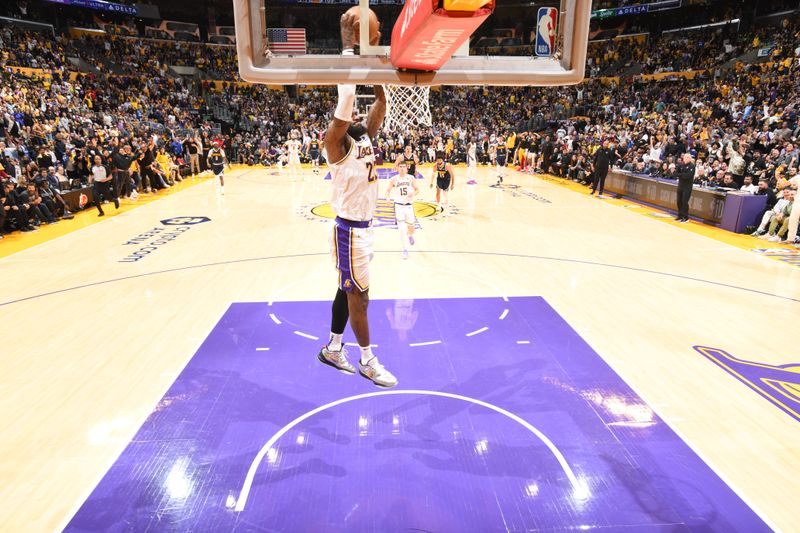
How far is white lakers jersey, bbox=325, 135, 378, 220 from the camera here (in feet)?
12.9

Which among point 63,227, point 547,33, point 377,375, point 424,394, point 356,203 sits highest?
point 547,33

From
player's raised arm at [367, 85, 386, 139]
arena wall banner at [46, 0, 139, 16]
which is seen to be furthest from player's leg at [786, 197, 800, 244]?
arena wall banner at [46, 0, 139, 16]

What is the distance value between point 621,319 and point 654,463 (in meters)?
3.11

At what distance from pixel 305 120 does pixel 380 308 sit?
1046 inches

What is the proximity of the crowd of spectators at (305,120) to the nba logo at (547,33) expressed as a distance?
9.89 m

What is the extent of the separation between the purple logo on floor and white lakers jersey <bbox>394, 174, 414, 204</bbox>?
5208 mm

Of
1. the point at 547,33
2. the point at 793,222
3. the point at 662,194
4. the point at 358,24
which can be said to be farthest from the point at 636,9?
the point at 358,24

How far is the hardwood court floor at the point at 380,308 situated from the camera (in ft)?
13.9

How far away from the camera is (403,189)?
9.30 metres

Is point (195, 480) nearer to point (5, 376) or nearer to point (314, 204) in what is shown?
point (5, 376)

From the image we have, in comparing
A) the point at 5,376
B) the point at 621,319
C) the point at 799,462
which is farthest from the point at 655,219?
the point at 5,376

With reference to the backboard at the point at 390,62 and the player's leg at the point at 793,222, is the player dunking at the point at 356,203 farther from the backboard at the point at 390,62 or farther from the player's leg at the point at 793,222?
the player's leg at the point at 793,222

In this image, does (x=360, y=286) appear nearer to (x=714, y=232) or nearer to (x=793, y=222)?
(x=793, y=222)

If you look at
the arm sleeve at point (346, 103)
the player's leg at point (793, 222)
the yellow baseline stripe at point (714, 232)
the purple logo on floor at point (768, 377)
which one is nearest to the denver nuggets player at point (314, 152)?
the yellow baseline stripe at point (714, 232)
